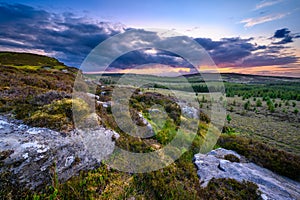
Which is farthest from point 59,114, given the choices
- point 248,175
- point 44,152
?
point 248,175

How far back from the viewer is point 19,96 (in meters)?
7.63

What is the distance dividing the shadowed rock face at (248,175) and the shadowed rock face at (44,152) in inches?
136

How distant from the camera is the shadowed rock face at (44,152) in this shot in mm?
3777

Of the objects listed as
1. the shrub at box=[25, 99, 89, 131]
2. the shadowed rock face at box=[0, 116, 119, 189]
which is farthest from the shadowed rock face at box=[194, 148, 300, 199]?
the shrub at box=[25, 99, 89, 131]

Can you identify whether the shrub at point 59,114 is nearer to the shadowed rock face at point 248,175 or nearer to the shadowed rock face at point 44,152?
the shadowed rock face at point 44,152

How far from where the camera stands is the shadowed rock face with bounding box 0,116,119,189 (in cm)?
378

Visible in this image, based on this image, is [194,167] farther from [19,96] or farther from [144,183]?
[19,96]

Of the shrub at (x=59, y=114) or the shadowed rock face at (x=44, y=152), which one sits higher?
the shrub at (x=59, y=114)

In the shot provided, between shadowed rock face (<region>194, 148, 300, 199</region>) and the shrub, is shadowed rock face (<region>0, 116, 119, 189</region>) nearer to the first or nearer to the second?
the shrub

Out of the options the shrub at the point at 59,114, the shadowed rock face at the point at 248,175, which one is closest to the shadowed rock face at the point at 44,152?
the shrub at the point at 59,114

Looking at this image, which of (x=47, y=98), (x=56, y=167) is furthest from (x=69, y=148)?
(x=47, y=98)

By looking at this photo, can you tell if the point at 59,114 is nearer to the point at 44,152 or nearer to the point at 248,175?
the point at 44,152

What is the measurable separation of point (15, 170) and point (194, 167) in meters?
5.33

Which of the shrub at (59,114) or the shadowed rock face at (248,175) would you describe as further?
the shrub at (59,114)
